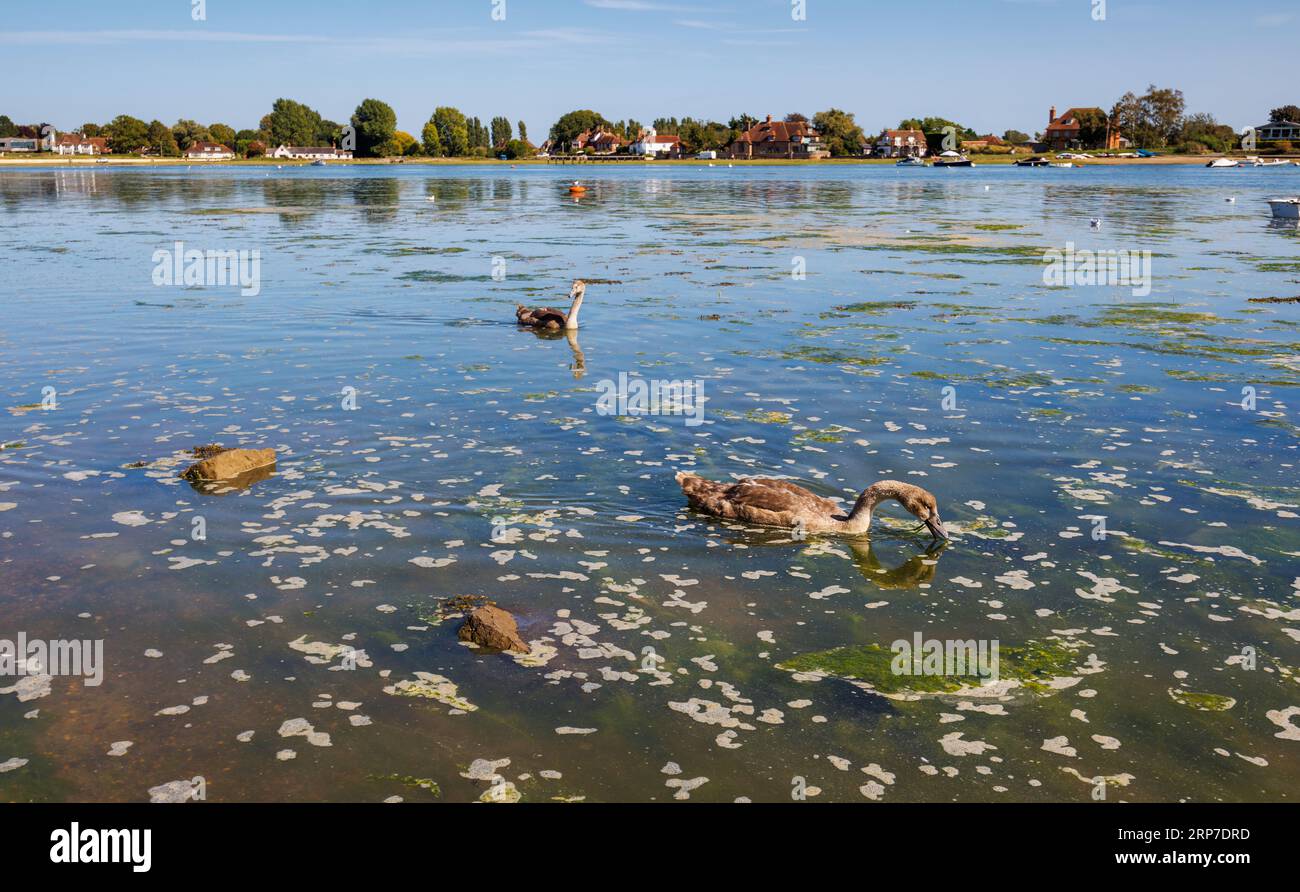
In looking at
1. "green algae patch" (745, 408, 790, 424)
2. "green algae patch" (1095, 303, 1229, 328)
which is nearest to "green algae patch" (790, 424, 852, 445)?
"green algae patch" (745, 408, 790, 424)

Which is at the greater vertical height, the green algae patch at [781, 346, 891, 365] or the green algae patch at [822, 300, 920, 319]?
the green algae patch at [822, 300, 920, 319]

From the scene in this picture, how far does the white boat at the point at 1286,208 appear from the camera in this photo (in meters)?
55.9

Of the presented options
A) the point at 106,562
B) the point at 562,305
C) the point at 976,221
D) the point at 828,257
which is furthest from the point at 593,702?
the point at 976,221

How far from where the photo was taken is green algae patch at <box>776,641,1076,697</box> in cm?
923

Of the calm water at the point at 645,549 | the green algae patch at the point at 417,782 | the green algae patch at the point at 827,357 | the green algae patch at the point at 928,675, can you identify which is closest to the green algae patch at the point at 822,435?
Result: the calm water at the point at 645,549

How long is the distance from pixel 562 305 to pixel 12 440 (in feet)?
50.5

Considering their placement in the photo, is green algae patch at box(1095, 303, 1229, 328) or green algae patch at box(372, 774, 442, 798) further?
green algae patch at box(1095, 303, 1229, 328)

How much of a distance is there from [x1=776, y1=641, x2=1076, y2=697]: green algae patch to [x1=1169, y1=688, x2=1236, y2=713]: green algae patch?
89 centimetres

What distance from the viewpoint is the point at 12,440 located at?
1619 cm

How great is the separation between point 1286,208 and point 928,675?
60.5 meters

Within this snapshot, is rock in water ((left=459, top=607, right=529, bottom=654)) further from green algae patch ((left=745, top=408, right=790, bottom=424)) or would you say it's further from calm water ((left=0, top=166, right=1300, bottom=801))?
green algae patch ((left=745, top=408, right=790, bottom=424))

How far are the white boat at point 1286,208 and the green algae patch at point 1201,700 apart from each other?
57.3 m

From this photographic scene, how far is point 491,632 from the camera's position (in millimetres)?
9680

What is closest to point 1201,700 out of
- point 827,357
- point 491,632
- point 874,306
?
point 491,632
